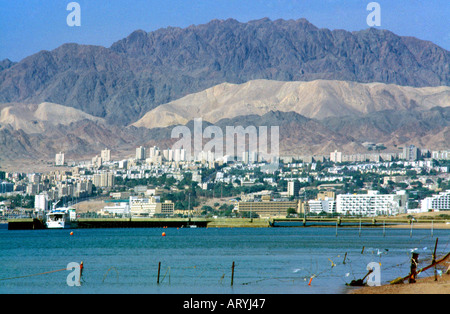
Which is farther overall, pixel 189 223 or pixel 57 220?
pixel 189 223

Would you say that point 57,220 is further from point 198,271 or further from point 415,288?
point 415,288

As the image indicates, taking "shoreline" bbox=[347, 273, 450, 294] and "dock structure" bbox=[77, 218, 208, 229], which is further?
"dock structure" bbox=[77, 218, 208, 229]

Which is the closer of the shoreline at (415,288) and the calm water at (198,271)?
the shoreline at (415,288)

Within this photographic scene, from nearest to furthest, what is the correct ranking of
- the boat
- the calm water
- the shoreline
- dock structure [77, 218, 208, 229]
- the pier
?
1. the shoreline
2. the calm water
3. the boat
4. the pier
5. dock structure [77, 218, 208, 229]

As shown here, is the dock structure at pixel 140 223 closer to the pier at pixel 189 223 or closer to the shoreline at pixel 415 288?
the pier at pixel 189 223

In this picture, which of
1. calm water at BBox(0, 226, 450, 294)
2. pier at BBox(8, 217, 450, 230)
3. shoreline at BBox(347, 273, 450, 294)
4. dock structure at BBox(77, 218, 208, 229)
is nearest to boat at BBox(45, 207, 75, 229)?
pier at BBox(8, 217, 450, 230)

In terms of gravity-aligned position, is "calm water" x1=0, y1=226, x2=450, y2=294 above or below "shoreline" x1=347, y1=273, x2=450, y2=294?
below

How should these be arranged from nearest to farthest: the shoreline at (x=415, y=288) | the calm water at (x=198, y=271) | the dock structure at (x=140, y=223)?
the shoreline at (x=415, y=288) < the calm water at (x=198, y=271) < the dock structure at (x=140, y=223)

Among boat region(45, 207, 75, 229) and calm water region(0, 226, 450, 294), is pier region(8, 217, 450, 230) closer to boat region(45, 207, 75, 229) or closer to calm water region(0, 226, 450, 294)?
boat region(45, 207, 75, 229)

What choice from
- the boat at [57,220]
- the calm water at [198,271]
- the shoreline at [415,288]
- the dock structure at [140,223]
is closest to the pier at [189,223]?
the dock structure at [140,223]

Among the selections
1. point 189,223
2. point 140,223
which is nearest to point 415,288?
point 189,223

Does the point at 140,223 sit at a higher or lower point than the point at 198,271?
lower
